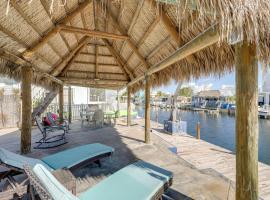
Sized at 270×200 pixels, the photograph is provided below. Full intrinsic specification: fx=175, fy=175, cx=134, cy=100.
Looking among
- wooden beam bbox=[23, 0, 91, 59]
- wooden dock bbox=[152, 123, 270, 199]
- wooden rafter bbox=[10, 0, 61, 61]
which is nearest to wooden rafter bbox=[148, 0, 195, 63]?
wooden beam bbox=[23, 0, 91, 59]

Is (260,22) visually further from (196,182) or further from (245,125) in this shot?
(196,182)

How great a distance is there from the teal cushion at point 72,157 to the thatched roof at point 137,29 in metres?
2.52

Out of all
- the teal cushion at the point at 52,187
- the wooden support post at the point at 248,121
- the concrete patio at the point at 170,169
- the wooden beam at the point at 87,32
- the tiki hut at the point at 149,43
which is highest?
the wooden beam at the point at 87,32

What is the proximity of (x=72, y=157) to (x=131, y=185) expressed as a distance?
161 cm

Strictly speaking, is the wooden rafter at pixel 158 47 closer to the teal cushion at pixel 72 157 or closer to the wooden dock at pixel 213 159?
the teal cushion at pixel 72 157

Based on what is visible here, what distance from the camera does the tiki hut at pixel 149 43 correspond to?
1792 millimetres

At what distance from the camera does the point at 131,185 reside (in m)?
2.52

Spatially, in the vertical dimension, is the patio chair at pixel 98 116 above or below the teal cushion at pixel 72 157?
above

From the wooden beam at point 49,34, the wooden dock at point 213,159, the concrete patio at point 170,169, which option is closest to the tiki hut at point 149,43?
the wooden beam at point 49,34

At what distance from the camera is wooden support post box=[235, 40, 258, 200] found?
1822 mm

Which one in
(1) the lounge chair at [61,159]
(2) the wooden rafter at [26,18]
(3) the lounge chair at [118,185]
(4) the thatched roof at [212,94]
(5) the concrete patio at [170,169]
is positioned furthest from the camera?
(4) the thatched roof at [212,94]

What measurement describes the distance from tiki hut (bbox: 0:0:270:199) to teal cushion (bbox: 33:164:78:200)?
1.72 m

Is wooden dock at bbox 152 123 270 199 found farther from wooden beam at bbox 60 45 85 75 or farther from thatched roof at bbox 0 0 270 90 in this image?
wooden beam at bbox 60 45 85 75

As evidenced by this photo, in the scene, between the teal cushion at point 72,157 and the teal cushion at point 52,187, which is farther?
the teal cushion at point 72,157
